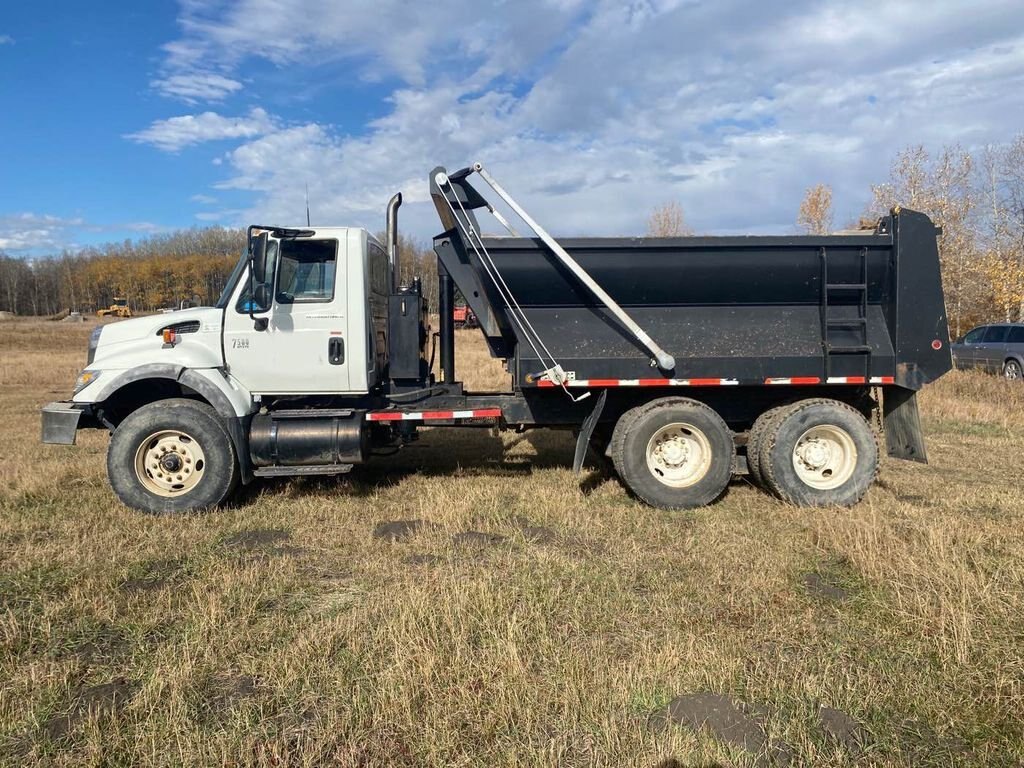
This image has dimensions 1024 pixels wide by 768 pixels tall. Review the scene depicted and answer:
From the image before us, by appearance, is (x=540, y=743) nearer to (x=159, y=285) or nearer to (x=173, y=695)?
(x=173, y=695)

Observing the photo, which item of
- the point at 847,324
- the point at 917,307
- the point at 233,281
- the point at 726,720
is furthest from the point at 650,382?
the point at 233,281

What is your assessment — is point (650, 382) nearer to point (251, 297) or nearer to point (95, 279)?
point (251, 297)

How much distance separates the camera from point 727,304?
6.37m

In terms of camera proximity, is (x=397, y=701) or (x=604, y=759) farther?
(x=397, y=701)

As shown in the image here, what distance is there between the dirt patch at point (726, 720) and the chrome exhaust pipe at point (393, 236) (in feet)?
17.1

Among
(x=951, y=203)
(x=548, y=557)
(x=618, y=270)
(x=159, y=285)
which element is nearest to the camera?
(x=548, y=557)

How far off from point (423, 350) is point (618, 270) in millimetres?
2323

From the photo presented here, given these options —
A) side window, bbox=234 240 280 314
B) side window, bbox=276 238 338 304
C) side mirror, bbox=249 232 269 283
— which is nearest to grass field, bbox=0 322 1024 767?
side window, bbox=234 240 280 314

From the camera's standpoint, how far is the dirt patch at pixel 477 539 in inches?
211

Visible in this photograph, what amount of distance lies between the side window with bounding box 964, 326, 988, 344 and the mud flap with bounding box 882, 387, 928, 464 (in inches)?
541

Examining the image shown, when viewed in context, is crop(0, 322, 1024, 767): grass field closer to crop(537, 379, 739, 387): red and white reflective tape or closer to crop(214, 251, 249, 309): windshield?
crop(537, 379, 739, 387): red and white reflective tape

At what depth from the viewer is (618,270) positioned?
6.18 m

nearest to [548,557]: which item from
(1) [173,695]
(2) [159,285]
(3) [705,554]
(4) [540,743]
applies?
(3) [705,554]

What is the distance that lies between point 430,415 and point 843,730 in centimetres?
441
